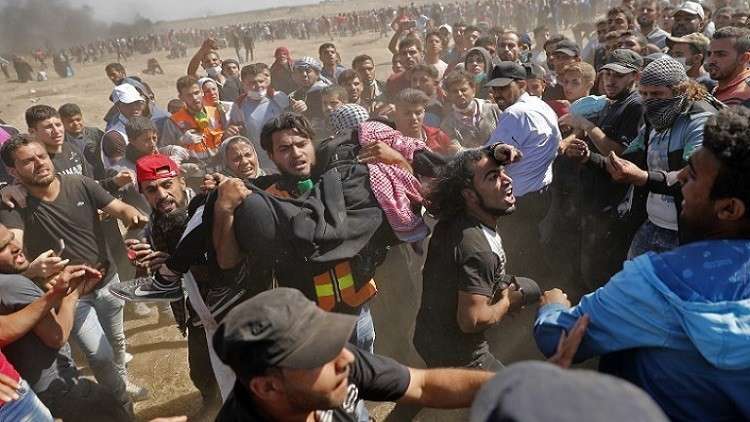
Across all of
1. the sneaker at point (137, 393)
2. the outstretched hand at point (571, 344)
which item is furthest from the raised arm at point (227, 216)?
the sneaker at point (137, 393)

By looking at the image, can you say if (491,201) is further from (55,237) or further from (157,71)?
(157,71)

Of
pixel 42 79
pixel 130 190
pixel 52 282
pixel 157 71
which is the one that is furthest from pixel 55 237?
pixel 42 79

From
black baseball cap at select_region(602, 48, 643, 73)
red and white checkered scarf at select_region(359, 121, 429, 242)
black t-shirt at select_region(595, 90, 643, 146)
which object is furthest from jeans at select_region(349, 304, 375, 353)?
black baseball cap at select_region(602, 48, 643, 73)

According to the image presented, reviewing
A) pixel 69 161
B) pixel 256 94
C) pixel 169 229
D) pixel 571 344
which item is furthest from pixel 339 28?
pixel 571 344

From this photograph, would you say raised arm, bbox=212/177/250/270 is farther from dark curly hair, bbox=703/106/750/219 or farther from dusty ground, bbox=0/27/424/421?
dusty ground, bbox=0/27/424/421

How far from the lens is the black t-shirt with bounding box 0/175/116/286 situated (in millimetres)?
3912

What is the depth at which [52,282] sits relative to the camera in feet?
8.99

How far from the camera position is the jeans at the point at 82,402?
119 inches

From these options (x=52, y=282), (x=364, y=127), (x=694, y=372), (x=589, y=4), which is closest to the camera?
(x=694, y=372)

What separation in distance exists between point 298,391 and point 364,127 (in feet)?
7.85

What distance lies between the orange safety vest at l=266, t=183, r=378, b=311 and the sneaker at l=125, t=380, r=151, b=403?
2358mm

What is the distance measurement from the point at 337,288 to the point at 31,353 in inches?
69.3

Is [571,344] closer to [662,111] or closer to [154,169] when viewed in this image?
[662,111]

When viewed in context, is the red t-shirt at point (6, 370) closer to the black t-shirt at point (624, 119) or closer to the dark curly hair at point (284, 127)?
the dark curly hair at point (284, 127)
